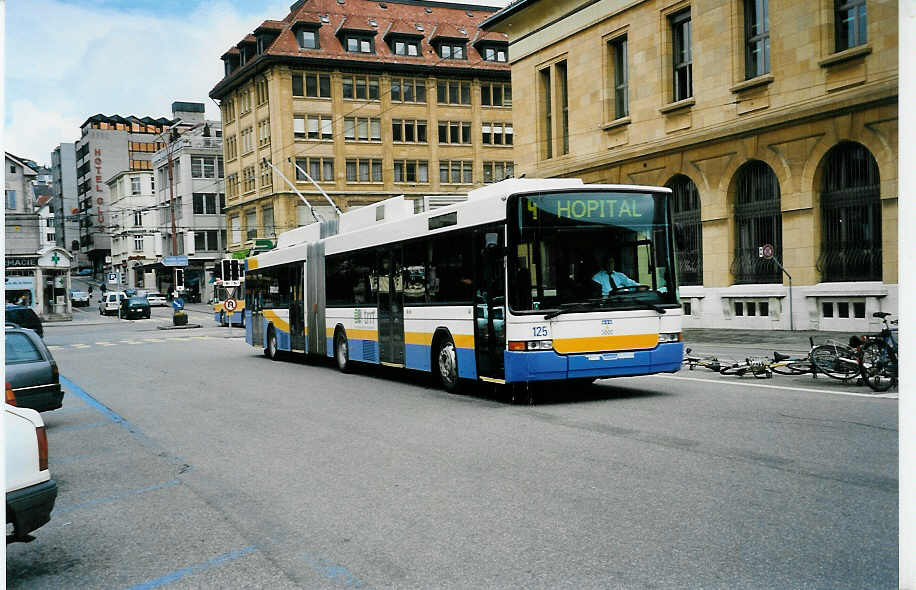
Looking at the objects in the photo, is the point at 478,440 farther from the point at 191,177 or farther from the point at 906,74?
the point at 191,177

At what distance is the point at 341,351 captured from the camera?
19.8 m

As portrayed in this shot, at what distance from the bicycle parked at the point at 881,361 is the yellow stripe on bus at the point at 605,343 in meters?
2.92

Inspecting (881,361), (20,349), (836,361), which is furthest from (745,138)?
(20,349)

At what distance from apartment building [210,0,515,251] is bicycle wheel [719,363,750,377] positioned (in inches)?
1835

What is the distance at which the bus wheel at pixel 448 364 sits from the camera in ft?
47.3

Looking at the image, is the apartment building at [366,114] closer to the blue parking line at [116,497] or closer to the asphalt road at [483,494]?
the asphalt road at [483,494]

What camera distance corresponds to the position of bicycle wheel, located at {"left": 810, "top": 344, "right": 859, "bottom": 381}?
13382mm

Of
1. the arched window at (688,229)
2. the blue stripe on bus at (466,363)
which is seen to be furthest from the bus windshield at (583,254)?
the arched window at (688,229)

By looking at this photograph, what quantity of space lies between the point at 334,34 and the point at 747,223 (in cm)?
4310

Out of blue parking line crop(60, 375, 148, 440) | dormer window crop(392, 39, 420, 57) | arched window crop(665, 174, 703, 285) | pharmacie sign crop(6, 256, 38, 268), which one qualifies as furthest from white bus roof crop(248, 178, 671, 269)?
dormer window crop(392, 39, 420, 57)

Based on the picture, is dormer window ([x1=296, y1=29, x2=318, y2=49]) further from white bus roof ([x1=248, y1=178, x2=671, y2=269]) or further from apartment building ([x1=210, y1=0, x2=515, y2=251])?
white bus roof ([x1=248, y1=178, x2=671, y2=269])

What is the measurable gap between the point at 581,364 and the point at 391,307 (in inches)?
209

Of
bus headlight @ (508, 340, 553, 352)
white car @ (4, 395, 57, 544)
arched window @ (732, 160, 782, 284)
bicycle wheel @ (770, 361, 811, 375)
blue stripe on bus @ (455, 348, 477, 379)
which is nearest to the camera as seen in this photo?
white car @ (4, 395, 57, 544)

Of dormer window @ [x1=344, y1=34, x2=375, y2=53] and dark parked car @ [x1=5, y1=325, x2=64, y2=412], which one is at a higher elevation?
dormer window @ [x1=344, y1=34, x2=375, y2=53]
